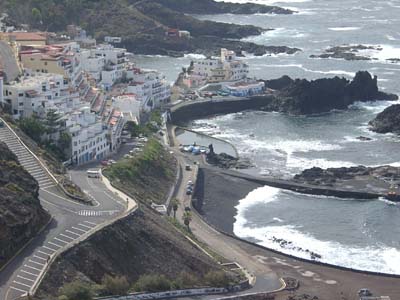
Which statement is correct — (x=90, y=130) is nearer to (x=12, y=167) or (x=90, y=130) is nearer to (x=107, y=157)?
(x=107, y=157)

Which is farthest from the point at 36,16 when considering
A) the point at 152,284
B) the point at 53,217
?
the point at 152,284

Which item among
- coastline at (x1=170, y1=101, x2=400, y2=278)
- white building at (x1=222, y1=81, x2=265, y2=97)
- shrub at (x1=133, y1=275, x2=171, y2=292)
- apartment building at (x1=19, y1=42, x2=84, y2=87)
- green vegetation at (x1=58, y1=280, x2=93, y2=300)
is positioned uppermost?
apartment building at (x1=19, y1=42, x2=84, y2=87)

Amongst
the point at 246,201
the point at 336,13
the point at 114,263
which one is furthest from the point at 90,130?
the point at 336,13

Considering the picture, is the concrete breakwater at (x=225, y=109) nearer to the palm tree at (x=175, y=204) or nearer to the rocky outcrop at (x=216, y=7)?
the palm tree at (x=175, y=204)

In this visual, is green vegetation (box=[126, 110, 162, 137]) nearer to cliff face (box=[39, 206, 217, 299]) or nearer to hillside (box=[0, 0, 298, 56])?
cliff face (box=[39, 206, 217, 299])

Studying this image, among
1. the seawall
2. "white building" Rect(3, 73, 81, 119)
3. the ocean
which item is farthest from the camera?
the seawall

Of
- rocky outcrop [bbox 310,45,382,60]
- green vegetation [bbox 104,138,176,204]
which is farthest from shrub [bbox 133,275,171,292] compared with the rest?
rocky outcrop [bbox 310,45,382,60]

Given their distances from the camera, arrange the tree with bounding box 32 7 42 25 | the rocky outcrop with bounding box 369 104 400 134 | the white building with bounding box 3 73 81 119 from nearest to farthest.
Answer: the white building with bounding box 3 73 81 119 → the rocky outcrop with bounding box 369 104 400 134 → the tree with bounding box 32 7 42 25

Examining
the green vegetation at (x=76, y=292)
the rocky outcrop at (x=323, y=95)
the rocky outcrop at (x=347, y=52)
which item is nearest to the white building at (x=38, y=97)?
the green vegetation at (x=76, y=292)
